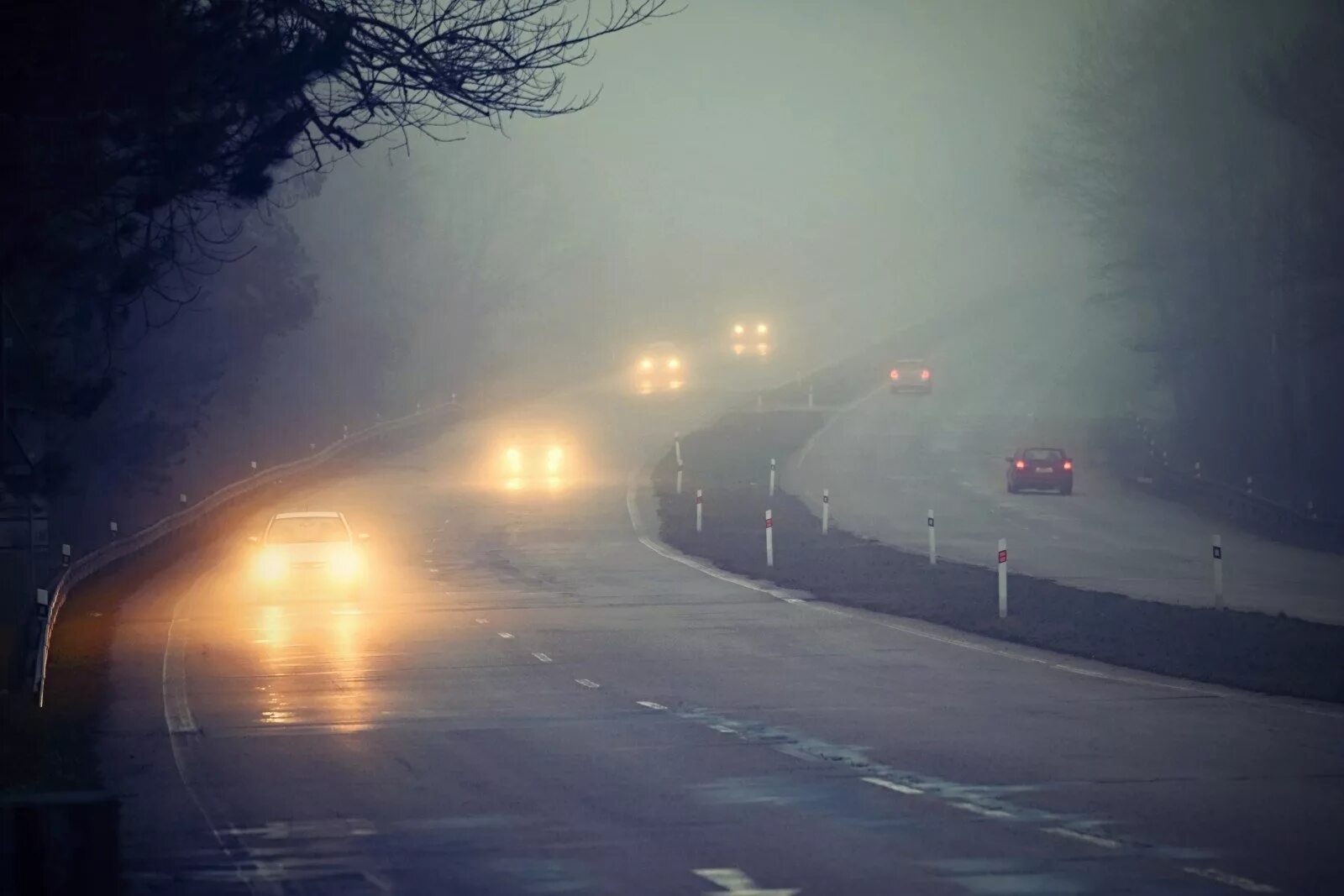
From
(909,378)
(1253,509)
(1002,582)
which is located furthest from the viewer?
(909,378)

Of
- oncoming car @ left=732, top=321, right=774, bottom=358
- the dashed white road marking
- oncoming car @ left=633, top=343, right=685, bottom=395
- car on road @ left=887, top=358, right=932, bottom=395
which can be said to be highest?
oncoming car @ left=732, top=321, right=774, bottom=358

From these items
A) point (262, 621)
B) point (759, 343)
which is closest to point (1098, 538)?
point (262, 621)

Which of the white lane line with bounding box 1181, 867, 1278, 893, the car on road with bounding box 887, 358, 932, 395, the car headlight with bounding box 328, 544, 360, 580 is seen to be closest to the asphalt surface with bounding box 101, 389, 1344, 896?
the white lane line with bounding box 1181, 867, 1278, 893

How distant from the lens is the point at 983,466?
6303 cm

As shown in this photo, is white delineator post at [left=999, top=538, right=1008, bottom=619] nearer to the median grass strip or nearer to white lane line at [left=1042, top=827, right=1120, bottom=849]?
the median grass strip

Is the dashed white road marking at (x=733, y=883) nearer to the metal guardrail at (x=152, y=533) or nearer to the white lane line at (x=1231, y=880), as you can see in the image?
the white lane line at (x=1231, y=880)

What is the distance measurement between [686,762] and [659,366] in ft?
310

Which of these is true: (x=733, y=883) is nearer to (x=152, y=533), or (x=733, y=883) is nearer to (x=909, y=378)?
(x=152, y=533)

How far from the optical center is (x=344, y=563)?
29.6 metres

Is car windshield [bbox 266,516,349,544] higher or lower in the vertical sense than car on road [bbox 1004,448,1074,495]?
lower

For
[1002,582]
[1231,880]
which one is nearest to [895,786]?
[1231,880]

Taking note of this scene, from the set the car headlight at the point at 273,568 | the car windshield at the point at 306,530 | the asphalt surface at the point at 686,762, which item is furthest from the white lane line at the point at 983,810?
the car windshield at the point at 306,530

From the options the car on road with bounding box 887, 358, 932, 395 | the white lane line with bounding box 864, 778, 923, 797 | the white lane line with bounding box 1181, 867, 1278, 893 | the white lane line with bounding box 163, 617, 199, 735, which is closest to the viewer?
the white lane line with bounding box 1181, 867, 1278, 893

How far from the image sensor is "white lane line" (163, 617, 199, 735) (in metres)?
16.0
